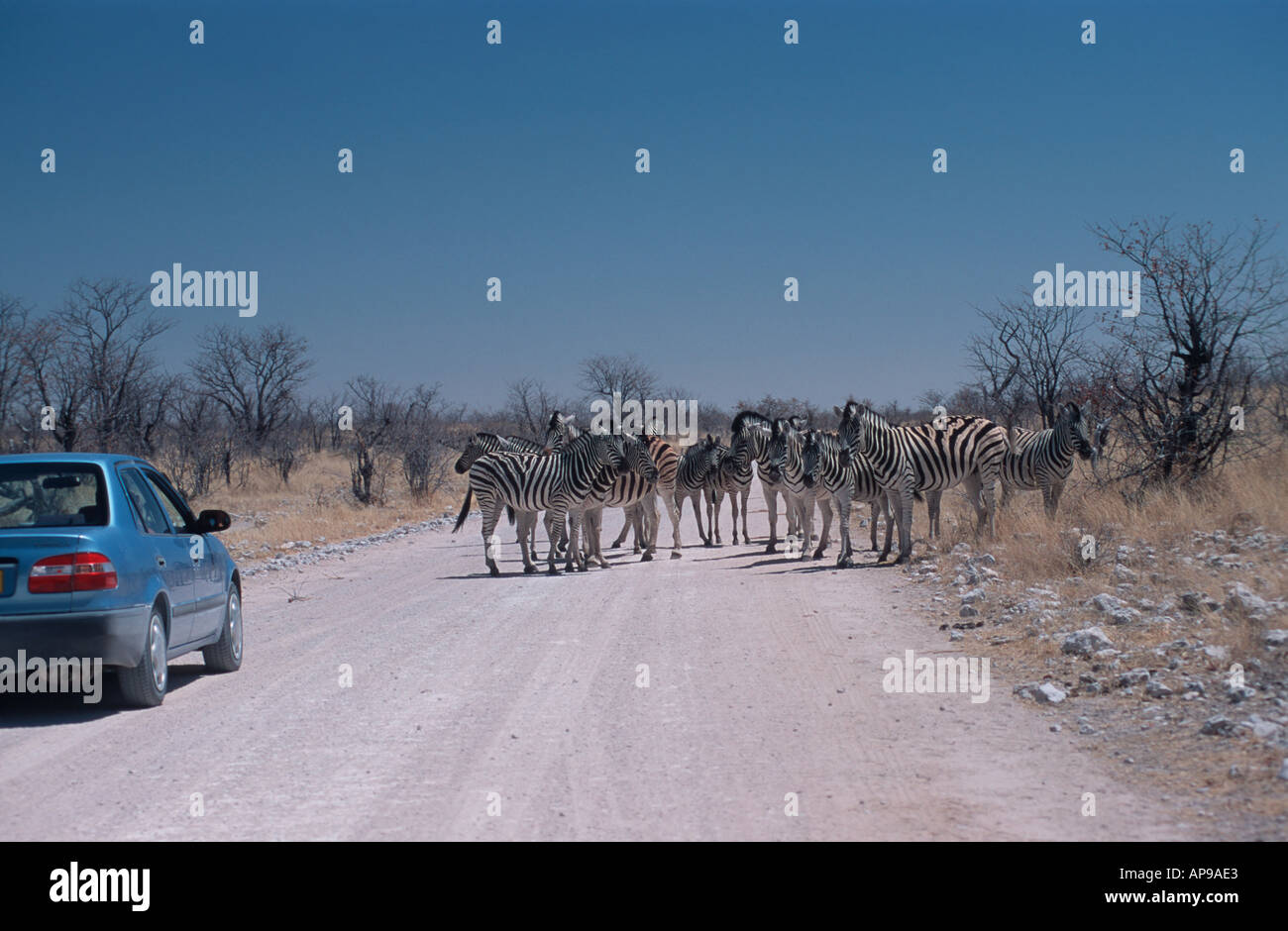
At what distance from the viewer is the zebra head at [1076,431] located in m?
17.0

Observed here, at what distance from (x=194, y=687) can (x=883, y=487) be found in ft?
34.2

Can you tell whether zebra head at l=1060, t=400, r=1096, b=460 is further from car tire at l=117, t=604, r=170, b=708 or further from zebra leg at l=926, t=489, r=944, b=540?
car tire at l=117, t=604, r=170, b=708

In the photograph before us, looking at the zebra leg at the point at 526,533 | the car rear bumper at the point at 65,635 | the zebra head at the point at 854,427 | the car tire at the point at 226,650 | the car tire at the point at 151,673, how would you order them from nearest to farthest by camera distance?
the car rear bumper at the point at 65,635
the car tire at the point at 151,673
the car tire at the point at 226,650
the zebra head at the point at 854,427
the zebra leg at the point at 526,533

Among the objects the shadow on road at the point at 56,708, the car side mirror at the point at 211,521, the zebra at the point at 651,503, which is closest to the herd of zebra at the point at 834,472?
the zebra at the point at 651,503

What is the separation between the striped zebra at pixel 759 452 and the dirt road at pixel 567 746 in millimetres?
7718

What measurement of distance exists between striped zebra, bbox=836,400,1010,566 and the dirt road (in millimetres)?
4737

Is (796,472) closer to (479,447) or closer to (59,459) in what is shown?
(479,447)

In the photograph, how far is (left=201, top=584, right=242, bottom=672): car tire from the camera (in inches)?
378

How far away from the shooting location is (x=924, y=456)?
1727cm

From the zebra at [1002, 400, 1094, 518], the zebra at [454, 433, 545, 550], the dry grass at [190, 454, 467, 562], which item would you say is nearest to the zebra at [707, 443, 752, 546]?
the zebra at [454, 433, 545, 550]

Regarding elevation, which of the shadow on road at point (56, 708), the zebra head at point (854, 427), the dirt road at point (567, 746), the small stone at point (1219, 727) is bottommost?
the shadow on road at point (56, 708)

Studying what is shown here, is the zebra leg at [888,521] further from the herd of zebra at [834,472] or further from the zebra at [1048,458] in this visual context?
the zebra at [1048,458]

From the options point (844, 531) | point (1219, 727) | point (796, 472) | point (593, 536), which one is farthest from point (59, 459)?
point (796, 472)
